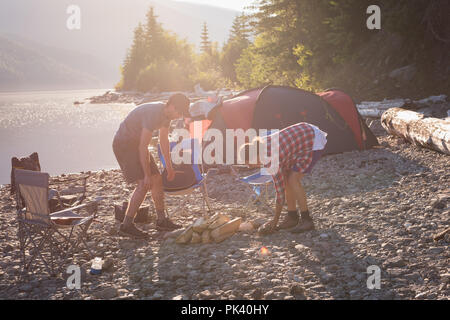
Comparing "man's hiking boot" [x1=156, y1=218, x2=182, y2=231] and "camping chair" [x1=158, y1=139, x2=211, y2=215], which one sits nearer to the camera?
"man's hiking boot" [x1=156, y1=218, x2=182, y2=231]

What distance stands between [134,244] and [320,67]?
1987cm

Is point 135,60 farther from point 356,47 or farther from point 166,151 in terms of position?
point 166,151

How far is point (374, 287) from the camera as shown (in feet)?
11.8

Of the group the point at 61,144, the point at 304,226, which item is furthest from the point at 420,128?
the point at 61,144

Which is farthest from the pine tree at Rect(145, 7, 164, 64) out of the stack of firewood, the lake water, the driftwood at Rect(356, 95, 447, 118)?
the stack of firewood

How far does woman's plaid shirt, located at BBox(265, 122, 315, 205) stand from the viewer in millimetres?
4789

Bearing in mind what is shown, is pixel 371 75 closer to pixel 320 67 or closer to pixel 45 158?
pixel 320 67

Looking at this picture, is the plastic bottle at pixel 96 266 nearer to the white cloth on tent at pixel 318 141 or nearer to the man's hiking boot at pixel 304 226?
the man's hiking boot at pixel 304 226

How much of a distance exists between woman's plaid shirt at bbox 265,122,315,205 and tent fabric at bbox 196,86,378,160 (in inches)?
170

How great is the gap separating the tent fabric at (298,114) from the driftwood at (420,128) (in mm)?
823

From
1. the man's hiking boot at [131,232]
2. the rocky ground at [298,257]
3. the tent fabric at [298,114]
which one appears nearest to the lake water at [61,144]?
the tent fabric at [298,114]

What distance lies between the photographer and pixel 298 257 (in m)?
4.42

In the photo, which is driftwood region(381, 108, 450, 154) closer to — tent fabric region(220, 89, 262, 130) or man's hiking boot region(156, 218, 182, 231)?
tent fabric region(220, 89, 262, 130)

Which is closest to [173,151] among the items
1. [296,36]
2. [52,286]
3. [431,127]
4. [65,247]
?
[65,247]
